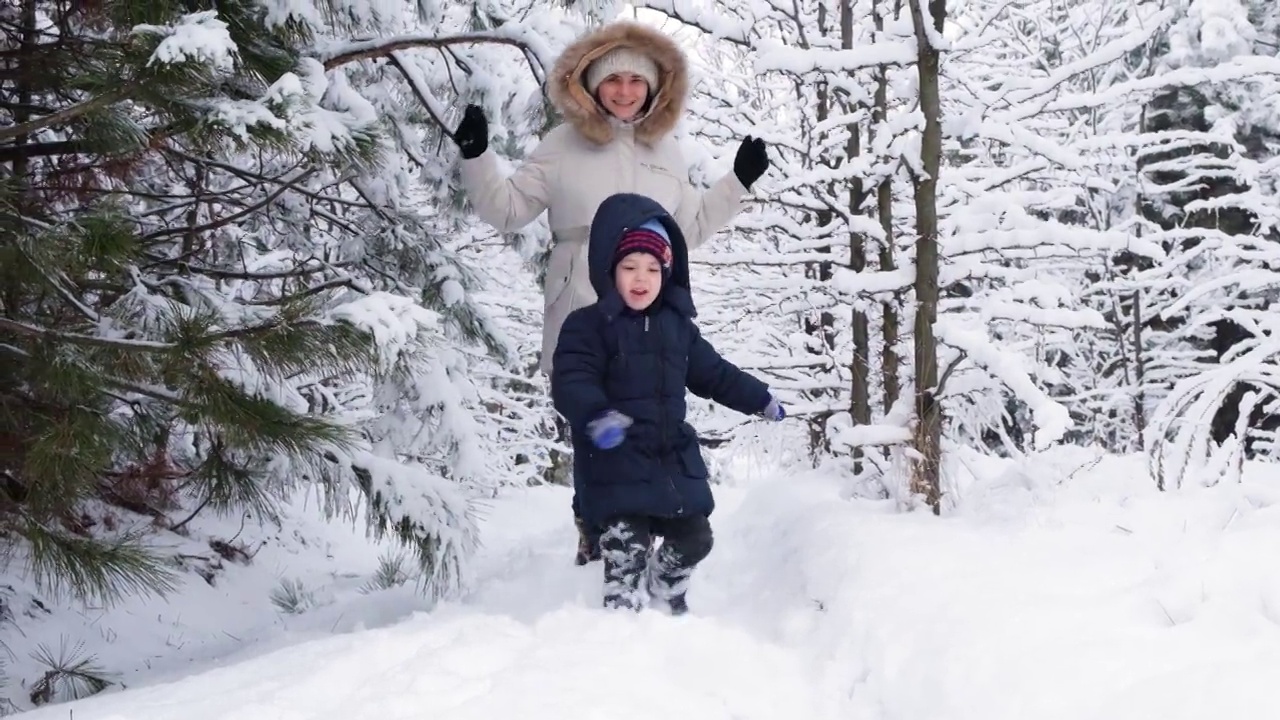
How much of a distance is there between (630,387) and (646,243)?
0.48 meters

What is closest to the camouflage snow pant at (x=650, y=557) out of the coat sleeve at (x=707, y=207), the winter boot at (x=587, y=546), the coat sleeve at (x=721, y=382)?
the coat sleeve at (x=721, y=382)

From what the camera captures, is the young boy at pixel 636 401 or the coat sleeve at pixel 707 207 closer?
the young boy at pixel 636 401

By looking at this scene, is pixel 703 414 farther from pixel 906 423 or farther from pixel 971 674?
pixel 971 674

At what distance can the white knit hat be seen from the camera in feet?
12.3

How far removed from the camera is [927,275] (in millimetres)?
3945

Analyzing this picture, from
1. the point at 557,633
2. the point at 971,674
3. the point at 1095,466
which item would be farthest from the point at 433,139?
the point at 971,674

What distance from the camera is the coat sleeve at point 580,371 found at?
3.19 m

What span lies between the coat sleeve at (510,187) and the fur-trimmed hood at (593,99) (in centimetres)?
19

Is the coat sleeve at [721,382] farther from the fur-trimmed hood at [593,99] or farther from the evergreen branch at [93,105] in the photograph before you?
the evergreen branch at [93,105]

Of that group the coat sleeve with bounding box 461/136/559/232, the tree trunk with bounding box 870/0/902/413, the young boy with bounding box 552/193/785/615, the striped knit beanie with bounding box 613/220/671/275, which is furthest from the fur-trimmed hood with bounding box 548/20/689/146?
the tree trunk with bounding box 870/0/902/413

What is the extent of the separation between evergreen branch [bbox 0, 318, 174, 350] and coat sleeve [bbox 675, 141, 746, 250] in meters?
2.10

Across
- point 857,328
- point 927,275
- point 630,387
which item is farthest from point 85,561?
point 857,328

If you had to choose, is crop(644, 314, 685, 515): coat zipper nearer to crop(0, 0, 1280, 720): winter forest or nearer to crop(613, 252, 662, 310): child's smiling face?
crop(613, 252, 662, 310): child's smiling face

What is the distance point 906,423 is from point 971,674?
1.92m
